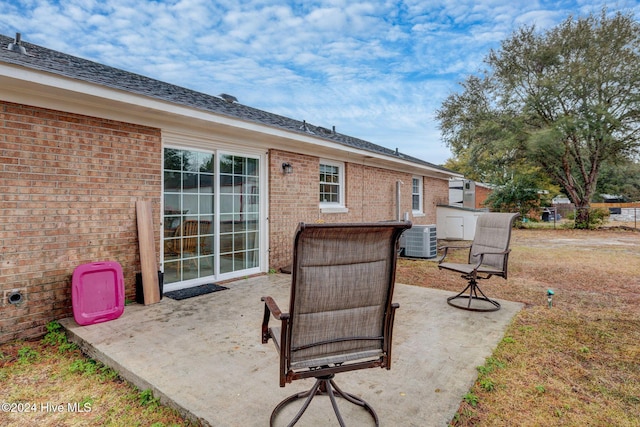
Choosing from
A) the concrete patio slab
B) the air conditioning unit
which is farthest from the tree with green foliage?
the concrete patio slab

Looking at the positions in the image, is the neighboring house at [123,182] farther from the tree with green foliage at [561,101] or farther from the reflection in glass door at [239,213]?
the tree with green foliage at [561,101]

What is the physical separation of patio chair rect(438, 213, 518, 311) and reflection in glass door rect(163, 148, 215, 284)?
3575 millimetres

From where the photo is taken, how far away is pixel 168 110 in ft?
13.7

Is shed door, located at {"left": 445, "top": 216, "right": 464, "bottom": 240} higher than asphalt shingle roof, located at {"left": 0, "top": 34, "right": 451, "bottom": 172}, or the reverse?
asphalt shingle roof, located at {"left": 0, "top": 34, "right": 451, "bottom": 172}

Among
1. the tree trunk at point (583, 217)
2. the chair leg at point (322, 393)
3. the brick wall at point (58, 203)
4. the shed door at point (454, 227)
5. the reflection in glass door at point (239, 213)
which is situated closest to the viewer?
the chair leg at point (322, 393)

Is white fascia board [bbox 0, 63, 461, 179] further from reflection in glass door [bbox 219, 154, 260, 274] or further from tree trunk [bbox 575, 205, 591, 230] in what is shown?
tree trunk [bbox 575, 205, 591, 230]

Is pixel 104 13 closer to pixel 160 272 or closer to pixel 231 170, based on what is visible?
pixel 231 170

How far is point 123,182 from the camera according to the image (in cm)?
421

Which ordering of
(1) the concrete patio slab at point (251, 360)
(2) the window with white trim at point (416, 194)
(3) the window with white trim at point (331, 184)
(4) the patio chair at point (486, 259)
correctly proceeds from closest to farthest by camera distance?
(1) the concrete patio slab at point (251, 360) < (4) the patio chair at point (486, 259) < (3) the window with white trim at point (331, 184) < (2) the window with white trim at point (416, 194)

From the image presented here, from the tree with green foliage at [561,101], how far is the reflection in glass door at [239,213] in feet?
49.6

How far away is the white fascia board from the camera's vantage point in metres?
3.18

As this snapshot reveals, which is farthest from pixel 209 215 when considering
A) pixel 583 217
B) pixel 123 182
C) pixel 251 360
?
pixel 583 217

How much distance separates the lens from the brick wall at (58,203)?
3.35m

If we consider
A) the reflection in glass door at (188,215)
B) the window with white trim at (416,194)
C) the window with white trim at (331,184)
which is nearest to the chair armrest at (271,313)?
the reflection in glass door at (188,215)
